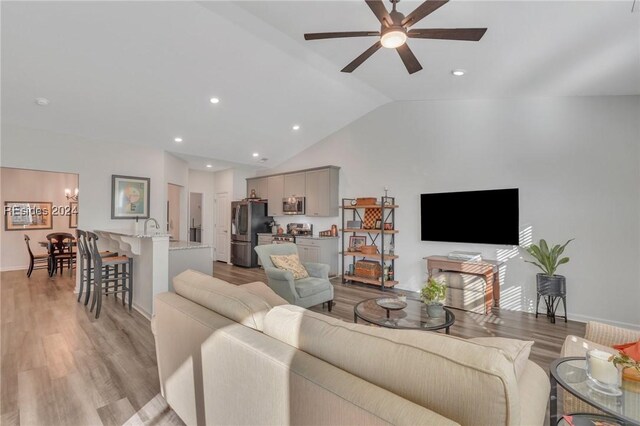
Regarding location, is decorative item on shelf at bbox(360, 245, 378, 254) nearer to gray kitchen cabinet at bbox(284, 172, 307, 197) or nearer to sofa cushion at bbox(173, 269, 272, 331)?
gray kitchen cabinet at bbox(284, 172, 307, 197)

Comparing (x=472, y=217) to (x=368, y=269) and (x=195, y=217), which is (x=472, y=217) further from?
(x=195, y=217)

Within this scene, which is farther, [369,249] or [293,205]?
[293,205]

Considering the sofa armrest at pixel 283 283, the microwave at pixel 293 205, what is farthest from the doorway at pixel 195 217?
the sofa armrest at pixel 283 283

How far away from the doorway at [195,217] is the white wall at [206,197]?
1.27 feet

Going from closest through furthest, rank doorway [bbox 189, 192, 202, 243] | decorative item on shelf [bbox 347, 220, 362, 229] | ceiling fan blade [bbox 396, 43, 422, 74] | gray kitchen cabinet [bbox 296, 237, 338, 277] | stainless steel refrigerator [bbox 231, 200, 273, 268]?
ceiling fan blade [bbox 396, 43, 422, 74], decorative item on shelf [bbox 347, 220, 362, 229], gray kitchen cabinet [bbox 296, 237, 338, 277], stainless steel refrigerator [bbox 231, 200, 273, 268], doorway [bbox 189, 192, 202, 243]

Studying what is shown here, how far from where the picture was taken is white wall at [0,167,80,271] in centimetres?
707

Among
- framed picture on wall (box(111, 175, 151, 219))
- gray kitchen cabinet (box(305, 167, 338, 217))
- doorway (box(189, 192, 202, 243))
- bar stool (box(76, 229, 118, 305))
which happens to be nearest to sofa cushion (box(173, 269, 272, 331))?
bar stool (box(76, 229, 118, 305))

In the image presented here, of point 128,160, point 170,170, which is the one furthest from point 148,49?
point 170,170

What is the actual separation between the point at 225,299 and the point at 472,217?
4.24 metres

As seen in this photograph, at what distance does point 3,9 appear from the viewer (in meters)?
2.81

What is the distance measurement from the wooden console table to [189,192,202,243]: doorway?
701 cm

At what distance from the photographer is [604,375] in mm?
1459

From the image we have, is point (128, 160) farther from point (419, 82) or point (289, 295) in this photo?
point (419, 82)

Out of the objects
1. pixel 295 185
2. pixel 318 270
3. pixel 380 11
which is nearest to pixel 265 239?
pixel 295 185
